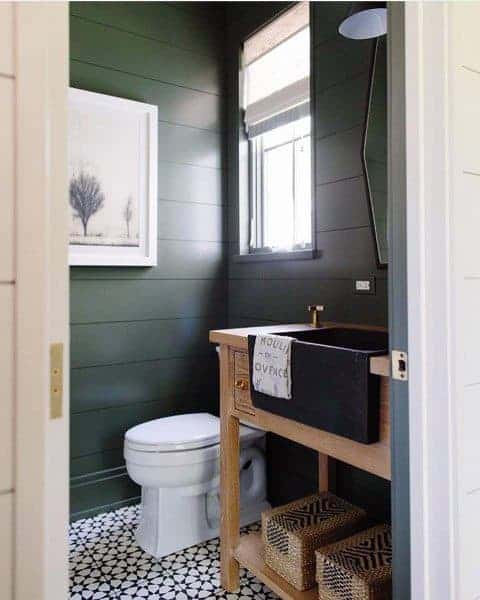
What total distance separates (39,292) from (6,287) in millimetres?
39

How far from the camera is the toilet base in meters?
2.09

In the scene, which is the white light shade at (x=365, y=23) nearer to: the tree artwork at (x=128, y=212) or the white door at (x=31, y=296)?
the white door at (x=31, y=296)

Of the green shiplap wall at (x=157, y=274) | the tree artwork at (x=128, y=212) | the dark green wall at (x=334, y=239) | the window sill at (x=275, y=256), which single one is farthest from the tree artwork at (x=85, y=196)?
the dark green wall at (x=334, y=239)

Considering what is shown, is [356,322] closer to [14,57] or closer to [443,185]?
[443,185]

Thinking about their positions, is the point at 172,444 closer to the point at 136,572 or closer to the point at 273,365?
the point at 136,572

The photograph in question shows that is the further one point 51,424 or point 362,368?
point 362,368

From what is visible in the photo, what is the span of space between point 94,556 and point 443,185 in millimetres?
2021

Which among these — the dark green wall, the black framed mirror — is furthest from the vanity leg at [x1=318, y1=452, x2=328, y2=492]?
the black framed mirror

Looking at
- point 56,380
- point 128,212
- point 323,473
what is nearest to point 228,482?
point 323,473

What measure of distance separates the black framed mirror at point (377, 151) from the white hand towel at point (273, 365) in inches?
24.1

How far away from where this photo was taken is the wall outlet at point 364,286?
188 centimetres

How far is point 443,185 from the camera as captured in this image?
37.9 inches

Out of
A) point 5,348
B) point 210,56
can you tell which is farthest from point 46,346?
point 210,56

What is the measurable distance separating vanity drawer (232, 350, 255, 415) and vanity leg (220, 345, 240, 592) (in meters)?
0.04
